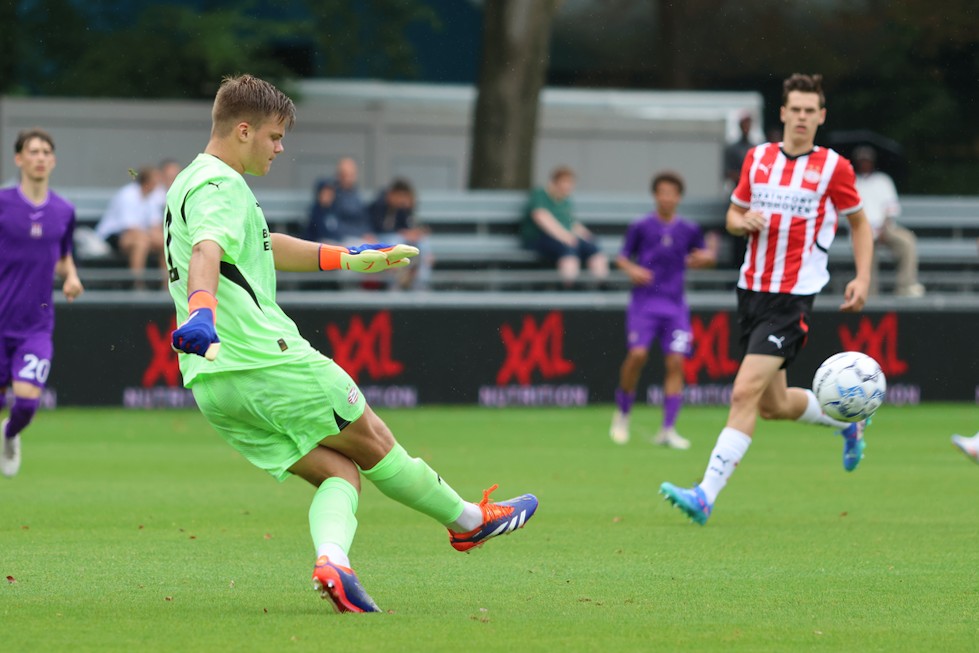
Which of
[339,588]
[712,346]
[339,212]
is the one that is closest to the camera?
[339,588]

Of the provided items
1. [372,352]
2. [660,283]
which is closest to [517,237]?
[372,352]

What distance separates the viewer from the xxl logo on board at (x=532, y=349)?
1933cm

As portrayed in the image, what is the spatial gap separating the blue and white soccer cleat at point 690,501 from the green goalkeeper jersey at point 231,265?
3.30m

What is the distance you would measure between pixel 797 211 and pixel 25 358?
527cm

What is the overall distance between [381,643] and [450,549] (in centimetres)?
277

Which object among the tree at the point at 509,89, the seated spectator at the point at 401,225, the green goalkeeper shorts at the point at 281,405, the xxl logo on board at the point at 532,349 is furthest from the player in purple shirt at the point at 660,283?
the green goalkeeper shorts at the point at 281,405

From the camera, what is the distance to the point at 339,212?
20234 mm

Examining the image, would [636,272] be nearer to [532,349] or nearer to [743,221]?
[532,349]

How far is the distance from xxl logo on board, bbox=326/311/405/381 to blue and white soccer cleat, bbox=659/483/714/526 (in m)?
9.93

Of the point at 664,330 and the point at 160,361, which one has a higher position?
the point at 664,330

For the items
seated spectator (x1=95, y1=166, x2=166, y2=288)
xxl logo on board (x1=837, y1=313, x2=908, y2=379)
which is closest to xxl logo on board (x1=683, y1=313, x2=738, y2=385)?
xxl logo on board (x1=837, y1=313, x2=908, y2=379)

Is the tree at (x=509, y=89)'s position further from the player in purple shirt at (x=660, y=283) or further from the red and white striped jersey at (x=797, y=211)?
the red and white striped jersey at (x=797, y=211)

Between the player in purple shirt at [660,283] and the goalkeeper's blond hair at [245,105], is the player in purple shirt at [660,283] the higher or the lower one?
the lower one

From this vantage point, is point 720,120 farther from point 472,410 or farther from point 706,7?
point 472,410
